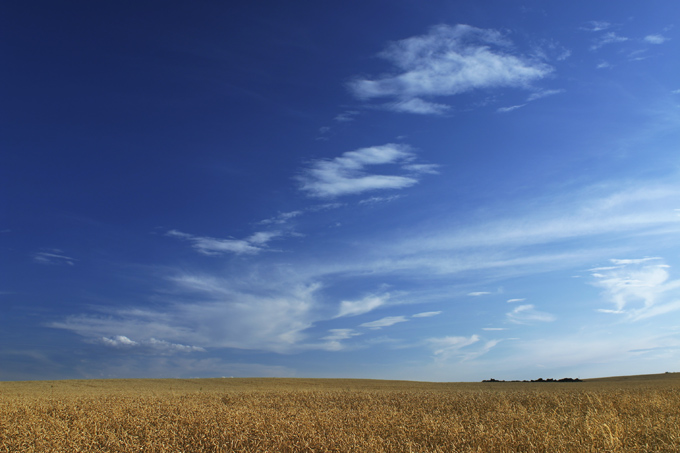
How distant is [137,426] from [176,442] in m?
2.03

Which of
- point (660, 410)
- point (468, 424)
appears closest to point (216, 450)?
point (468, 424)

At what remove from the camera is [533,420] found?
381 inches

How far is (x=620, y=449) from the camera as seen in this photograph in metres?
7.03

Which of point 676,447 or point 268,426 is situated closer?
point 676,447

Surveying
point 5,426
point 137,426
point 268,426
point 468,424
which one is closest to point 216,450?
point 268,426

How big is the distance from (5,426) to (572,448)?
39.8 feet

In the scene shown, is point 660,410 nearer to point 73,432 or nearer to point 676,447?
point 676,447

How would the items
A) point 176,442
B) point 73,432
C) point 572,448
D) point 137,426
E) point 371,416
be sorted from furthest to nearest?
1. point 371,416
2. point 137,426
3. point 73,432
4. point 176,442
5. point 572,448

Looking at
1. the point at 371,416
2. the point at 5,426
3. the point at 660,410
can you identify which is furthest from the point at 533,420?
the point at 5,426

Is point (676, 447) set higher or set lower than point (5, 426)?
higher

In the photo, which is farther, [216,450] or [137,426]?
[137,426]

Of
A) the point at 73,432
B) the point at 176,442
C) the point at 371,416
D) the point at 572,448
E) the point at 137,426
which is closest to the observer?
the point at 572,448

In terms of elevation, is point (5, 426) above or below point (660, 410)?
below

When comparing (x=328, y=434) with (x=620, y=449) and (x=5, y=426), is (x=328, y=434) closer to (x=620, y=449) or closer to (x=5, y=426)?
(x=620, y=449)
